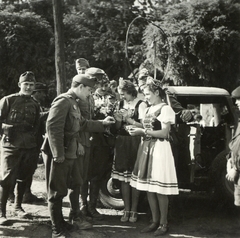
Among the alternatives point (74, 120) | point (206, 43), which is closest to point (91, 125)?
point (74, 120)

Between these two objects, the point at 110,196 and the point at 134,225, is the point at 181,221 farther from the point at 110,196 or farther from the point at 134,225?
the point at 110,196

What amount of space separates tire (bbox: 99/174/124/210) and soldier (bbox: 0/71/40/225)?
3.94 feet

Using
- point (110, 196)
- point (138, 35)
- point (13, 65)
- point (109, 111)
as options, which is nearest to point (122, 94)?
point (109, 111)

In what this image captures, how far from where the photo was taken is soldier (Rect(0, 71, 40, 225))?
4824 mm

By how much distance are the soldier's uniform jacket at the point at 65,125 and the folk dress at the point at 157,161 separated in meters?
0.80

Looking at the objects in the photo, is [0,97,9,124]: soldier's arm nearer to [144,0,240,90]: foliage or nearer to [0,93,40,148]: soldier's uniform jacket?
[0,93,40,148]: soldier's uniform jacket

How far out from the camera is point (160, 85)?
4.56 meters

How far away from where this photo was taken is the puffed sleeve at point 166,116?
4309 millimetres

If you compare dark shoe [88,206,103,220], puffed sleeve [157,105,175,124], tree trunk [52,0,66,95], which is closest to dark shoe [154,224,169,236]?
dark shoe [88,206,103,220]

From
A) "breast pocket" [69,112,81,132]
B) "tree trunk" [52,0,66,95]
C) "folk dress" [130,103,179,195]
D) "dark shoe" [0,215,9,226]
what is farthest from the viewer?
"tree trunk" [52,0,66,95]

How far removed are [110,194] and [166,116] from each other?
76.2 inches

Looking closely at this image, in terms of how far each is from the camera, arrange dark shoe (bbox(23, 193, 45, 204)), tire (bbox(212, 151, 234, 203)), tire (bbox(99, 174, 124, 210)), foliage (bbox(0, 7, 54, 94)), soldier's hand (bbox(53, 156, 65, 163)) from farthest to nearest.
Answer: foliage (bbox(0, 7, 54, 94))
dark shoe (bbox(23, 193, 45, 204))
tire (bbox(99, 174, 124, 210))
tire (bbox(212, 151, 234, 203))
soldier's hand (bbox(53, 156, 65, 163))

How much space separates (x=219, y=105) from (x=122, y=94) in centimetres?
195

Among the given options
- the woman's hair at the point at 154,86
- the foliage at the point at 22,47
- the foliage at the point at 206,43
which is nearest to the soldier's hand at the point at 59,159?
the woman's hair at the point at 154,86
